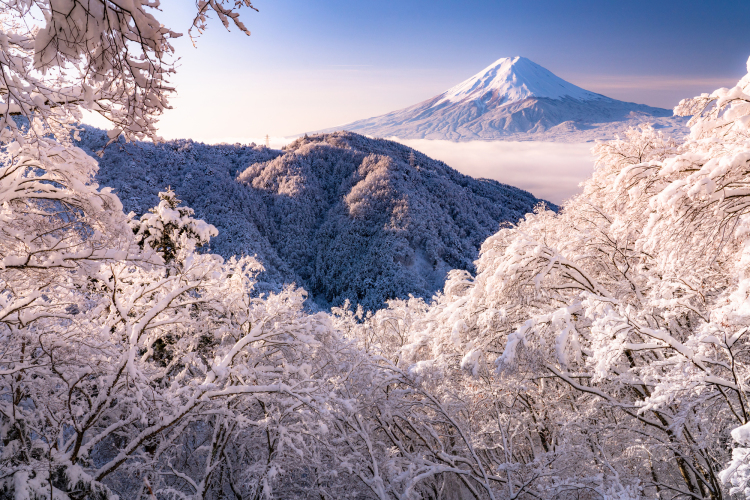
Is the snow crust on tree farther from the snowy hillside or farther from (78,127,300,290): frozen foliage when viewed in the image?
the snowy hillside

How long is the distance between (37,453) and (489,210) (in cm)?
9900

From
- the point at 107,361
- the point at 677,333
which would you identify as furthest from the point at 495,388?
the point at 107,361

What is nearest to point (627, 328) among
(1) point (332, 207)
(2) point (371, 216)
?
(2) point (371, 216)

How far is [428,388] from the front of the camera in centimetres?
778

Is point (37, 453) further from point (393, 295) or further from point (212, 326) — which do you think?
point (393, 295)

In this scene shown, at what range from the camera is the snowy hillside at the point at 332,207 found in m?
70.6

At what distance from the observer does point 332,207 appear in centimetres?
9531

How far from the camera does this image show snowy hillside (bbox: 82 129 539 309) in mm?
70625

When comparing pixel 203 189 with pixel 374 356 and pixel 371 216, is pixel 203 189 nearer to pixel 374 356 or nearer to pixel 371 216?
pixel 371 216

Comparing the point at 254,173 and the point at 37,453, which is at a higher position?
the point at 254,173

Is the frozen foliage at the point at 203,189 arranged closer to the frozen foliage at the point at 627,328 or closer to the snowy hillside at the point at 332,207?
the snowy hillside at the point at 332,207

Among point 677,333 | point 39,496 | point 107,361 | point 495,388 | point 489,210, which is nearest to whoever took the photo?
point 39,496

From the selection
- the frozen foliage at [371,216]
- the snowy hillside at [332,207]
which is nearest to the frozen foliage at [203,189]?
the snowy hillside at [332,207]

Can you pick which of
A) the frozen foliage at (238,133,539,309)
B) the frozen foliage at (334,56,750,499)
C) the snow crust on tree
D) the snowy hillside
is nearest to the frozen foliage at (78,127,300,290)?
the snowy hillside
